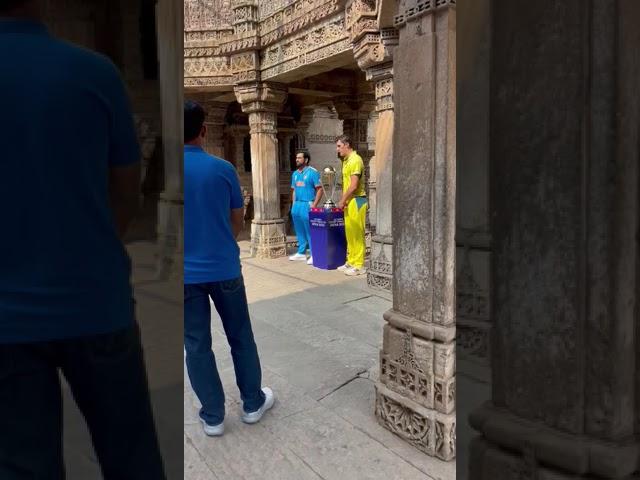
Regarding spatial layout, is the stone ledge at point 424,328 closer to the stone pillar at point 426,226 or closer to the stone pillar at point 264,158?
the stone pillar at point 426,226

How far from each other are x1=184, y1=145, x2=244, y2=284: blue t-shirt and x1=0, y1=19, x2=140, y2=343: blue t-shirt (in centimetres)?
161

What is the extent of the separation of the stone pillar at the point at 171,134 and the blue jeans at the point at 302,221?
6.55 m

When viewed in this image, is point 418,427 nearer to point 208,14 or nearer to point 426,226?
point 426,226

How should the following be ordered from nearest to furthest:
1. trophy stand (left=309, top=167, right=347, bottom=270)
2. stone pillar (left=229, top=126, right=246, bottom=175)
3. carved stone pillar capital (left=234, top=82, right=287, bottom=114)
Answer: trophy stand (left=309, top=167, right=347, bottom=270) → carved stone pillar capital (left=234, top=82, right=287, bottom=114) → stone pillar (left=229, top=126, right=246, bottom=175)

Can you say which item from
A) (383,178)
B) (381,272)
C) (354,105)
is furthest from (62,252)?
(354,105)

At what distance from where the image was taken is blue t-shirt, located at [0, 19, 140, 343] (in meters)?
0.63

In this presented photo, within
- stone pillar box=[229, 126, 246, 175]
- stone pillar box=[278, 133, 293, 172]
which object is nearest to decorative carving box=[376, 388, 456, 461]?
stone pillar box=[229, 126, 246, 175]

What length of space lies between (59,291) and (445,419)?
2.01 metres

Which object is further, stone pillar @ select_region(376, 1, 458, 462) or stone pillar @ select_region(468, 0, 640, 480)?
stone pillar @ select_region(376, 1, 458, 462)

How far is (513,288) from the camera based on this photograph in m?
0.97

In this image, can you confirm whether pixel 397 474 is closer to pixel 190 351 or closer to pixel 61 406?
pixel 190 351

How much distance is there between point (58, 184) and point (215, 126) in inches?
432

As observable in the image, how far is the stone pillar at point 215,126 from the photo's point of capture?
428 inches

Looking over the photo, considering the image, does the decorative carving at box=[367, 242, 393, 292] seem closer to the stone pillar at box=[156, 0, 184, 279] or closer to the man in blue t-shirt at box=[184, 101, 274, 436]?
the man in blue t-shirt at box=[184, 101, 274, 436]
